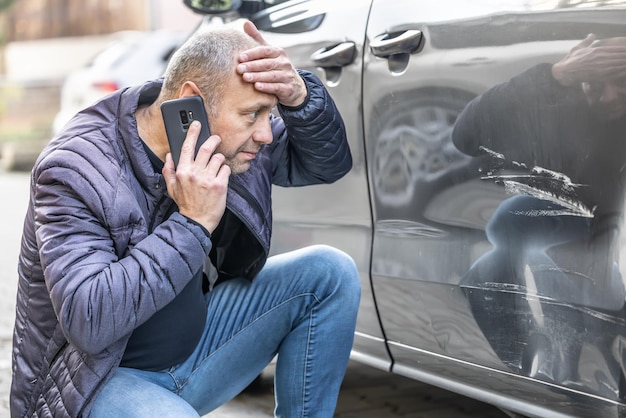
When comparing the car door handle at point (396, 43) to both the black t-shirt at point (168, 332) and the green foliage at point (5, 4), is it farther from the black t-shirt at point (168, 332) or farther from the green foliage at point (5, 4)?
the green foliage at point (5, 4)

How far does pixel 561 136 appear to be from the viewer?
6.31ft

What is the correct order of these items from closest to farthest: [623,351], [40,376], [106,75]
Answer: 1. [623,351]
2. [40,376]
3. [106,75]

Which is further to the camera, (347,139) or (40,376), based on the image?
(347,139)

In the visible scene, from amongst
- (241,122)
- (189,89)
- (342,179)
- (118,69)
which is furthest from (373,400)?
(118,69)

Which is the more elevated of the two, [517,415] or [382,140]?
[382,140]

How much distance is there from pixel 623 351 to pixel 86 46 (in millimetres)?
19755

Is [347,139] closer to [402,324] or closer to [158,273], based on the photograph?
[402,324]

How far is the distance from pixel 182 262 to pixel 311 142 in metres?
0.60

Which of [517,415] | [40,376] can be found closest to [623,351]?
[517,415]

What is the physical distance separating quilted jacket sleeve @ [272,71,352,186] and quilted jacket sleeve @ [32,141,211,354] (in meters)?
0.51

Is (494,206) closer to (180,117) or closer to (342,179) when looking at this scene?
(342,179)

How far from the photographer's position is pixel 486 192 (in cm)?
212

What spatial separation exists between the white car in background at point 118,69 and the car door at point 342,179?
635 centimetres

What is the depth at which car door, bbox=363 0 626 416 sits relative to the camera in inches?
73.8
